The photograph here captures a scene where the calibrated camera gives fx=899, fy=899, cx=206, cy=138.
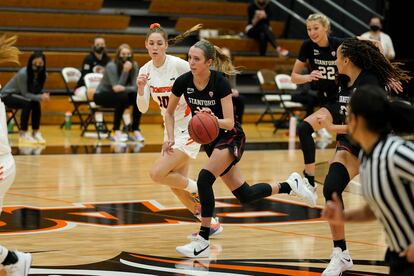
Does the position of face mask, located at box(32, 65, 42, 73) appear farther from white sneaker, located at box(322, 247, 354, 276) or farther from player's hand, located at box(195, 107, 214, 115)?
white sneaker, located at box(322, 247, 354, 276)

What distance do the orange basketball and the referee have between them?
2752mm

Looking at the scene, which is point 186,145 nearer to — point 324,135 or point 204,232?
point 204,232

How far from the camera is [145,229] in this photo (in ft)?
27.5

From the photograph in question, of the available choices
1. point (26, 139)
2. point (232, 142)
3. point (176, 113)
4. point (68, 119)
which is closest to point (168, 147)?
point (176, 113)

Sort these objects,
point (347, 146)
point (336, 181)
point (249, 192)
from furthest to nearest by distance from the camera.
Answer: point (249, 192) < point (347, 146) < point (336, 181)

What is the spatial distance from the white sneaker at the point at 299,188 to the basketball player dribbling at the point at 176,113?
76 cm

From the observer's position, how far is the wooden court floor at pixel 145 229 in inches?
270

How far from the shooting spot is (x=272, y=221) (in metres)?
8.95

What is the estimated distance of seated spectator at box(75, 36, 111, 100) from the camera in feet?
56.9

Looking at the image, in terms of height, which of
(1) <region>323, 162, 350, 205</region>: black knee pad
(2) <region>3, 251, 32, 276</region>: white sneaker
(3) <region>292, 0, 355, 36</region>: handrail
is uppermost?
(3) <region>292, 0, 355, 36</region>: handrail

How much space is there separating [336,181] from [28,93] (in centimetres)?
1014

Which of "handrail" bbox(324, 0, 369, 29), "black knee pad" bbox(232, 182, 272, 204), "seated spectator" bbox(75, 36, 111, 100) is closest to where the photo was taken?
"black knee pad" bbox(232, 182, 272, 204)

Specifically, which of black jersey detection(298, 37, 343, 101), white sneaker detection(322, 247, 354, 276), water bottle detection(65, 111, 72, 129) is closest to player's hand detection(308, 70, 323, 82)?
black jersey detection(298, 37, 343, 101)

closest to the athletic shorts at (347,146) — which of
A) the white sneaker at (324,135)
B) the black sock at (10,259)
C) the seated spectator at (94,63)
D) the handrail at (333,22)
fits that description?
the black sock at (10,259)
